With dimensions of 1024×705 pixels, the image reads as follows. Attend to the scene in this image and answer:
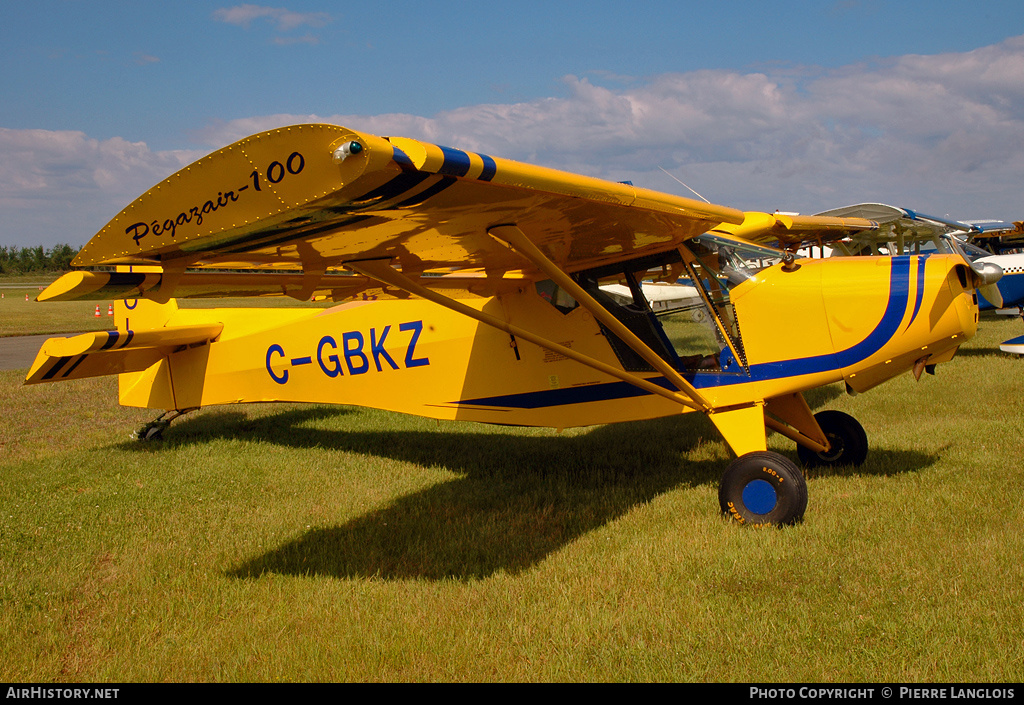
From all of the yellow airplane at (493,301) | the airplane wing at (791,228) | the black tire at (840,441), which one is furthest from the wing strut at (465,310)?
the airplane wing at (791,228)

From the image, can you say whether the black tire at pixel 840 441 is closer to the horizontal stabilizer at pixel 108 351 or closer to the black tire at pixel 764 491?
the black tire at pixel 764 491

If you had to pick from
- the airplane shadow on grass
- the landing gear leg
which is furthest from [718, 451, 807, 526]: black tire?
the landing gear leg

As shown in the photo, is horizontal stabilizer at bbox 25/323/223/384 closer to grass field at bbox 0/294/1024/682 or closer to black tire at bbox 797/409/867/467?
grass field at bbox 0/294/1024/682

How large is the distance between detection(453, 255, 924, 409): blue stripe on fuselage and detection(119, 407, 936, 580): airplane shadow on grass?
80cm

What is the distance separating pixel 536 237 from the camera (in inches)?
176

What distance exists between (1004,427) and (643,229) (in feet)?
15.5

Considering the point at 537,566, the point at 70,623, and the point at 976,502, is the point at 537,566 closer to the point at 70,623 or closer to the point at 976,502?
the point at 70,623

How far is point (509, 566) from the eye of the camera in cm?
426

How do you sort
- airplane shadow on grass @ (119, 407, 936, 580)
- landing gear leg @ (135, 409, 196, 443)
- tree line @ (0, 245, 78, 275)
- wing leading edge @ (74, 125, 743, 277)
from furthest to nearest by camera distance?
tree line @ (0, 245, 78, 275), landing gear leg @ (135, 409, 196, 443), airplane shadow on grass @ (119, 407, 936, 580), wing leading edge @ (74, 125, 743, 277)

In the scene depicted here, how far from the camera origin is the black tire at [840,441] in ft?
19.4

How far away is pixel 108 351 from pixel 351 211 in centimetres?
578

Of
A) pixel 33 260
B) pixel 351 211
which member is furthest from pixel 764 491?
pixel 33 260

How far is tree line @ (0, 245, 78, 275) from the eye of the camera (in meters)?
93.0
